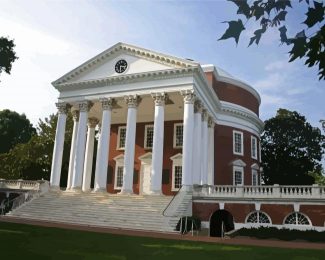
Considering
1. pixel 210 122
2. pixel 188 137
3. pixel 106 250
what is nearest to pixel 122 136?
pixel 210 122

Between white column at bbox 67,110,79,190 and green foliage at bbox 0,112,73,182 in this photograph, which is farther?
green foliage at bbox 0,112,73,182

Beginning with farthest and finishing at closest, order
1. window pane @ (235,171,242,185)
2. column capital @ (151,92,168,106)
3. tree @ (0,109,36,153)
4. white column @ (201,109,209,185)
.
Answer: tree @ (0,109,36,153), window pane @ (235,171,242,185), white column @ (201,109,209,185), column capital @ (151,92,168,106)

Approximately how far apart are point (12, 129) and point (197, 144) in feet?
178

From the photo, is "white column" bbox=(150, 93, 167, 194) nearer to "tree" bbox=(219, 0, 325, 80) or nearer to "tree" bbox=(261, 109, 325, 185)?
"tree" bbox=(219, 0, 325, 80)

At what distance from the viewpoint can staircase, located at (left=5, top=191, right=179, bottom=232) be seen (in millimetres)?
26141

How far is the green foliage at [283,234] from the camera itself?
24.9m

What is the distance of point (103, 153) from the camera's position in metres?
34.3

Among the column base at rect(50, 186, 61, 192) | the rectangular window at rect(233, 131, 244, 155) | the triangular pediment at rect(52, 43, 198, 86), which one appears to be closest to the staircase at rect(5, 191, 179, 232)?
the column base at rect(50, 186, 61, 192)

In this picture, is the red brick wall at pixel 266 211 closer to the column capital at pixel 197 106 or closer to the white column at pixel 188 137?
the white column at pixel 188 137

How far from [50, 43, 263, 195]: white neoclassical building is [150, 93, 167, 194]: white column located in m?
0.08

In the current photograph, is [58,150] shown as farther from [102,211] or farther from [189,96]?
[189,96]

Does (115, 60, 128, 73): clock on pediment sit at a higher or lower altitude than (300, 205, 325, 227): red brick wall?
higher

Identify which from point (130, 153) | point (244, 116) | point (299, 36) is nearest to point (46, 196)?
point (130, 153)

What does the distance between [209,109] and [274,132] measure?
115 feet
